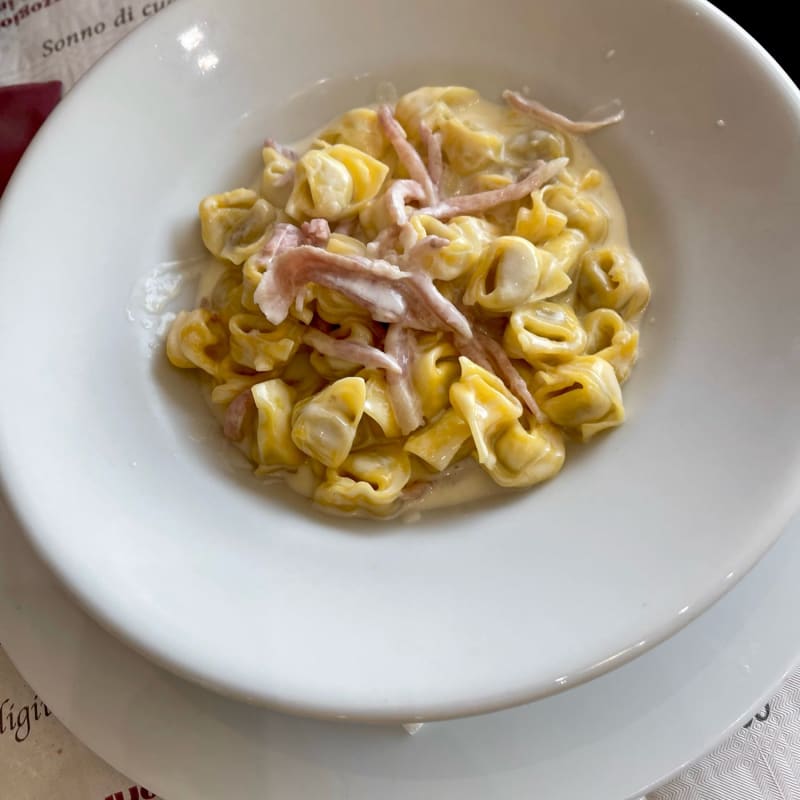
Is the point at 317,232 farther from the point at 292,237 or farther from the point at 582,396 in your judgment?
the point at 582,396

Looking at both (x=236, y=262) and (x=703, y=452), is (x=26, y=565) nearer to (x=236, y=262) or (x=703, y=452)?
(x=236, y=262)

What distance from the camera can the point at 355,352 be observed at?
4.25 ft

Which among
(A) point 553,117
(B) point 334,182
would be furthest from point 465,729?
(A) point 553,117

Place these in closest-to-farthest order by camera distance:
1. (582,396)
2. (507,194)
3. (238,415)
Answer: (582,396), (238,415), (507,194)

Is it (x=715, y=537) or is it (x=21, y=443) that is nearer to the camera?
(x=715, y=537)

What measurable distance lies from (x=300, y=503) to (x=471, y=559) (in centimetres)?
33

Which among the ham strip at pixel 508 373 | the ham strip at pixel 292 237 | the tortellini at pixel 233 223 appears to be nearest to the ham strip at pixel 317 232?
the ham strip at pixel 292 237

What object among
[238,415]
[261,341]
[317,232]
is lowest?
[238,415]

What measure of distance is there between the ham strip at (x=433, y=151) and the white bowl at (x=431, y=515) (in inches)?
6.1

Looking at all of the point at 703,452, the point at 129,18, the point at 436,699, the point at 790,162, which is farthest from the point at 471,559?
the point at 129,18

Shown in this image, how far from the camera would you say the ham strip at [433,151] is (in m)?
1.49

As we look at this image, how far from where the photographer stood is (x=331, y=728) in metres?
1.08

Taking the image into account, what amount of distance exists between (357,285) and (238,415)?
12.0 inches

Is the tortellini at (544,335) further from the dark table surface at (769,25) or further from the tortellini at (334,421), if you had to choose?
the dark table surface at (769,25)
